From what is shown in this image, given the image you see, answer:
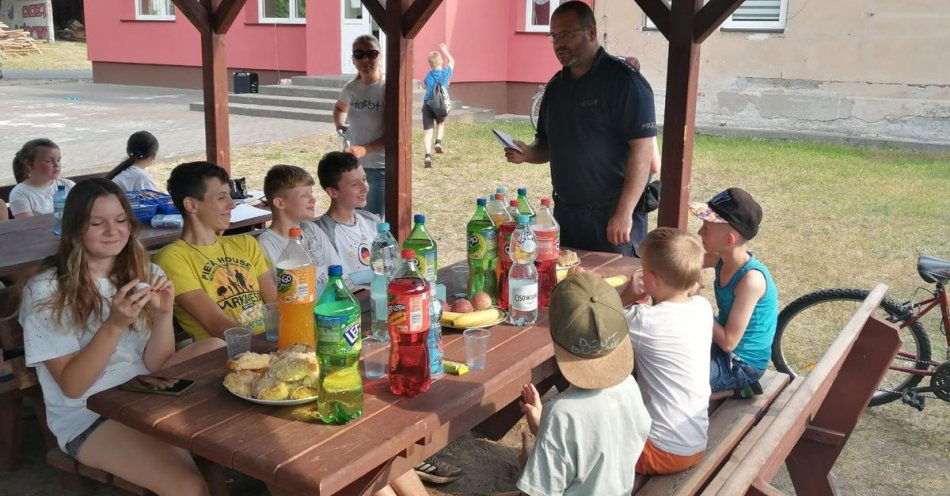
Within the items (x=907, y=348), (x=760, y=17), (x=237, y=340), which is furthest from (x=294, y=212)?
(x=760, y=17)

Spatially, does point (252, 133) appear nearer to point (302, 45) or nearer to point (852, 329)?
point (302, 45)

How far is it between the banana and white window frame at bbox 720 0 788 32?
42.5 feet

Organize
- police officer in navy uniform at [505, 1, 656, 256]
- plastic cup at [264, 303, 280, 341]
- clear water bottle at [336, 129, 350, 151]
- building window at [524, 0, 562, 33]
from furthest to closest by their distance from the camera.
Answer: building window at [524, 0, 562, 33]
clear water bottle at [336, 129, 350, 151]
police officer in navy uniform at [505, 1, 656, 256]
plastic cup at [264, 303, 280, 341]

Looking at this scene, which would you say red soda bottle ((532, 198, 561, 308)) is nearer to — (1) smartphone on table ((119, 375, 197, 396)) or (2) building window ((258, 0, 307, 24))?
(1) smartphone on table ((119, 375, 197, 396))

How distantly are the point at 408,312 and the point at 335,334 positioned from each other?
250mm

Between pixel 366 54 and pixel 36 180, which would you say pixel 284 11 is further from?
pixel 36 180

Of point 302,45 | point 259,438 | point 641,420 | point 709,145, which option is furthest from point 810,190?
point 302,45

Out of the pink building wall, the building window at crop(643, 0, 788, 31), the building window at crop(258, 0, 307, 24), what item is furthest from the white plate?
the building window at crop(258, 0, 307, 24)

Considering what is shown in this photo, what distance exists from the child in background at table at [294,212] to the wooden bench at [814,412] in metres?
1.85

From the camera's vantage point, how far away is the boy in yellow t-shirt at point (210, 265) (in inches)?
125

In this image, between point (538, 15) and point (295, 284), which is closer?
point (295, 284)

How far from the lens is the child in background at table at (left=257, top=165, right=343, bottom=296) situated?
380cm

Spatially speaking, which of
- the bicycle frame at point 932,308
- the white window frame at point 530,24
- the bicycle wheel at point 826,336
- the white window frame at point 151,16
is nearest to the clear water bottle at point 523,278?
the bicycle wheel at point 826,336

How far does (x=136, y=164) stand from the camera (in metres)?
5.88
